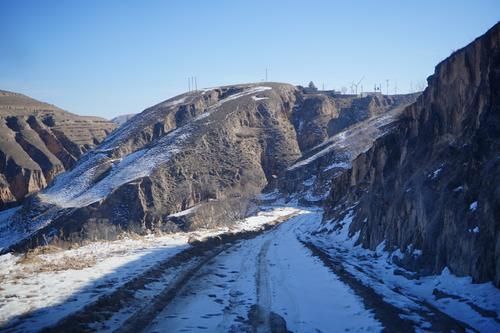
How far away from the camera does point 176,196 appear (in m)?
76.5

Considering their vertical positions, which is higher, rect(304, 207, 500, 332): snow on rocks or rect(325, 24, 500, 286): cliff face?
rect(325, 24, 500, 286): cliff face

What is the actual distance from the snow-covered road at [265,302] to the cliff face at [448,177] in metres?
2.82

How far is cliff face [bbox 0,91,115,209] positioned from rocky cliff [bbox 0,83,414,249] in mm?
26079

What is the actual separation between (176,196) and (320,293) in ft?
220

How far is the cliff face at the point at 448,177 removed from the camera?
34.2ft

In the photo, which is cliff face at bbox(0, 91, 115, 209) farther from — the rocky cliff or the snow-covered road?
the snow-covered road

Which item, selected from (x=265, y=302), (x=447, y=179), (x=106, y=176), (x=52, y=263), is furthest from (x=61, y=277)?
(x=106, y=176)

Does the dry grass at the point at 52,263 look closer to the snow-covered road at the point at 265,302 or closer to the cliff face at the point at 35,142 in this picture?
the snow-covered road at the point at 265,302

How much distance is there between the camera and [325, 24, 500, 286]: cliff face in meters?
10.4

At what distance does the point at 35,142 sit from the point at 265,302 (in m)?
132

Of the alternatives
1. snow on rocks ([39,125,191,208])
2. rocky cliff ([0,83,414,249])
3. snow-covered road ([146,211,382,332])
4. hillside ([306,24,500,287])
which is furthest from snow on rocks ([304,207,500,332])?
snow on rocks ([39,125,191,208])

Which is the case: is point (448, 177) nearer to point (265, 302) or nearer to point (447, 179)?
point (447, 179)

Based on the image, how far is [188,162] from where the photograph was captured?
272 feet

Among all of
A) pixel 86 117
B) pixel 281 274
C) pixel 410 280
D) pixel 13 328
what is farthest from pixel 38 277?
pixel 86 117
